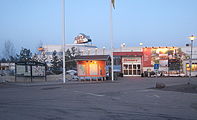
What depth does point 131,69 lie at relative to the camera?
165 feet

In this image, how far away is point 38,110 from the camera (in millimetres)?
10703

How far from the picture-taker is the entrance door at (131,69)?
49.9 m

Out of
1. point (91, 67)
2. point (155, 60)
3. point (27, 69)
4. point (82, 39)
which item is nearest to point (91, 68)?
point (91, 67)

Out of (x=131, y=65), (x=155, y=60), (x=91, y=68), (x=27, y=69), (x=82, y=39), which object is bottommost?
(x=27, y=69)

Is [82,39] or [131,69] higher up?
[82,39]

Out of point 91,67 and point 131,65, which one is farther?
point 131,65

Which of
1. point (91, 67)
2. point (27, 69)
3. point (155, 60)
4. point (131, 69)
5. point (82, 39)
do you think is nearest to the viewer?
point (27, 69)

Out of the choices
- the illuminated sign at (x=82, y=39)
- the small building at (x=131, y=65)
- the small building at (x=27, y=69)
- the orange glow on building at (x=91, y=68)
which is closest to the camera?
the small building at (x=27, y=69)

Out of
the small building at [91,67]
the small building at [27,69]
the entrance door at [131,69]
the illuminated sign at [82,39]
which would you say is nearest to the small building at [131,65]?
the entrance door at [131,69]

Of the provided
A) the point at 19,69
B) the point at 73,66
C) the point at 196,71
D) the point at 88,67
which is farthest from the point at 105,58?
the point at 73,66

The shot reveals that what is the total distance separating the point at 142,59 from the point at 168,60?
196 inches

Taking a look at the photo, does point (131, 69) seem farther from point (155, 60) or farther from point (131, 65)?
point (155, 60)

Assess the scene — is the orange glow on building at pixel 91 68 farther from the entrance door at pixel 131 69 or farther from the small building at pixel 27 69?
the entrance door at pixel 131 69

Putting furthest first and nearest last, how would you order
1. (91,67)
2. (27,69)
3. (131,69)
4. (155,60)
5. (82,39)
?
(82,39) < (131,69) < (155,60) < (91,67) < (27,69)
